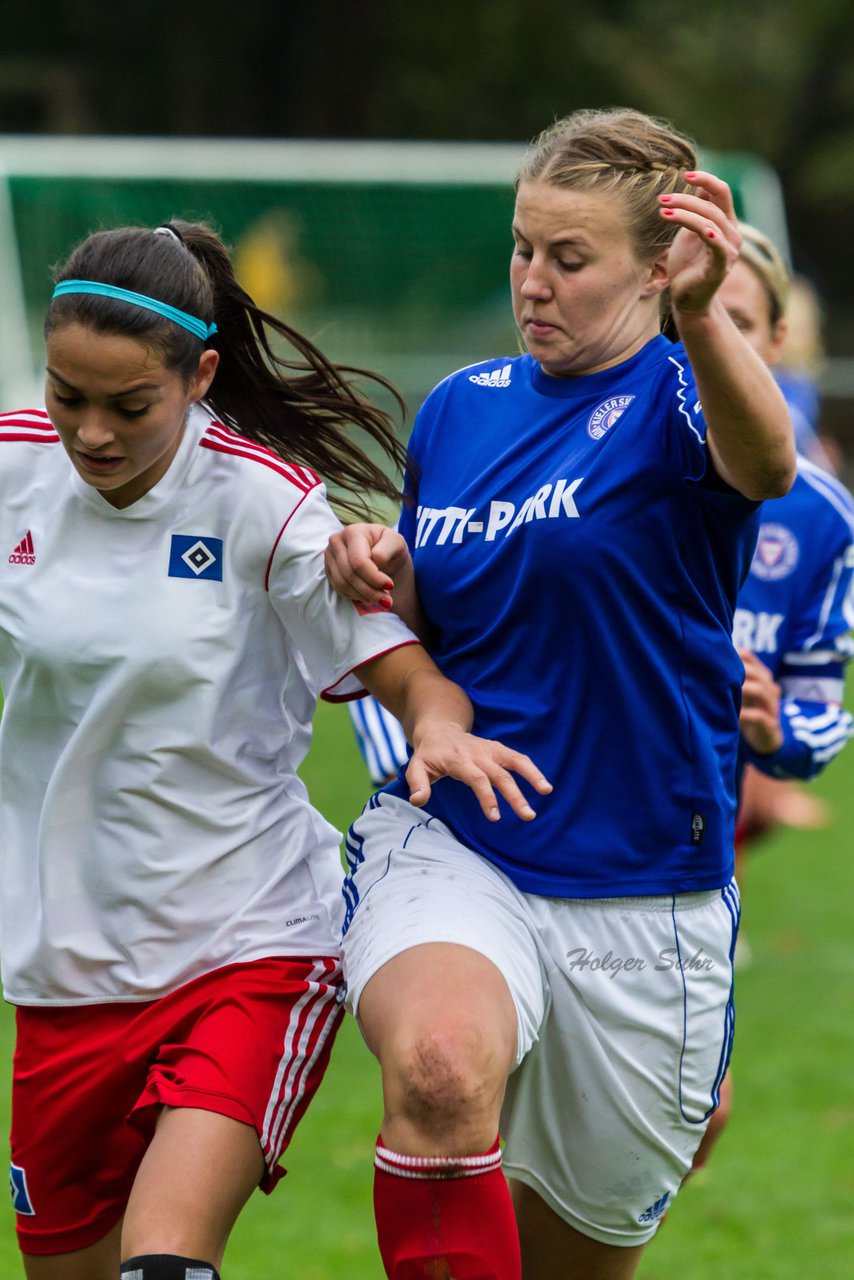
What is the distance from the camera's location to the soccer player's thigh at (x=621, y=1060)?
117 inches

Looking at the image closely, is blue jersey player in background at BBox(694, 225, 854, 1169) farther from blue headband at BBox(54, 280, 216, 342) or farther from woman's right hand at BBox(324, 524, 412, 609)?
blue headband at BBox(54, 280, 216, 342)

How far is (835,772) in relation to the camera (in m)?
11.7

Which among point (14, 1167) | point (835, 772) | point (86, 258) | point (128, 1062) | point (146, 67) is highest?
point (146, 67)

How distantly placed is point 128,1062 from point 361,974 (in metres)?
0.46

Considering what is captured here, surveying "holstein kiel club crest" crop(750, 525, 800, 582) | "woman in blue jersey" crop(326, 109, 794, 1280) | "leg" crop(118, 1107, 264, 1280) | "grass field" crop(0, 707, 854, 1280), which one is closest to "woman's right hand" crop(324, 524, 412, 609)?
A: "woman in blue jersey" crop(326, 109, 794, 1280)

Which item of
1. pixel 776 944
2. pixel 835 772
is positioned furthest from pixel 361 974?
pixel 835 772

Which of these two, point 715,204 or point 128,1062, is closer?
point 715,204

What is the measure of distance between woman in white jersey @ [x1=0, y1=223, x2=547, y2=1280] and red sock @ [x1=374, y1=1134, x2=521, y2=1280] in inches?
11.5

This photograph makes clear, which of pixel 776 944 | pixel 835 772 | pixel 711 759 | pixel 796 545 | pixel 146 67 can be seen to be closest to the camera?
pixel 711 759

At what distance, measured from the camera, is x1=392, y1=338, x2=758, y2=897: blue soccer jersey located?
289cm

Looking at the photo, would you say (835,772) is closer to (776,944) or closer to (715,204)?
(776,944)

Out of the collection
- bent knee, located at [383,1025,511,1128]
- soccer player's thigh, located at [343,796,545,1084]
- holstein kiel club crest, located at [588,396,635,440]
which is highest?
holstein kiel club crest, located at [588,396,635,440]

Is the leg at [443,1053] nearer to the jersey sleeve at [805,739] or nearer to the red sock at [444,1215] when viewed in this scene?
the red sock at [444,1215]

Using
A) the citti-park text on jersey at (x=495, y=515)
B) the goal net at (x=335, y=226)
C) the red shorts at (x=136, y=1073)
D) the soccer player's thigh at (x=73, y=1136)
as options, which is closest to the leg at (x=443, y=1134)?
the red shorts at (x=136, y=1073)
